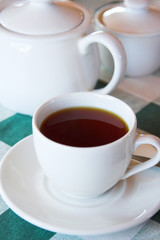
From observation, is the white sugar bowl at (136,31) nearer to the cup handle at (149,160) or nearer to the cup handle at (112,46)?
the cup handle at (112,46)

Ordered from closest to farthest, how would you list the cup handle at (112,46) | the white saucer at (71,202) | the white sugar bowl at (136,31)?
1. the white saucer at (71,202)
2. the cup handle at (112,46)
3. the white sugar bowl at (136,31)

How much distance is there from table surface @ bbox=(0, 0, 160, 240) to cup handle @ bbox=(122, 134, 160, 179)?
0.18ft

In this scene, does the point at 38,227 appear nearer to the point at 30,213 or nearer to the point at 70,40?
the point at 30,213

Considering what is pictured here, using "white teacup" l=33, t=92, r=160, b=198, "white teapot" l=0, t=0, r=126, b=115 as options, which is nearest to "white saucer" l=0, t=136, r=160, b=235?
"white teacup" l=33, t=92, r=160, b=198

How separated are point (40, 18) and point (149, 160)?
0.28m

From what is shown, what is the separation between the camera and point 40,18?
586 mm

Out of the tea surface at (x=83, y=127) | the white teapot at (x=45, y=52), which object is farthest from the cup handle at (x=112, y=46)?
the tea surface at (x=83, y=127)

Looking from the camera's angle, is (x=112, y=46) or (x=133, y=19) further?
(x=133, y=19)

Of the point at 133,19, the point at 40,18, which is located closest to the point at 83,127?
the point at 40,18

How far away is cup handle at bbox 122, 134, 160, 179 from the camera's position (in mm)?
432

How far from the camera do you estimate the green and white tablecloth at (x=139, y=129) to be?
42 centimetres

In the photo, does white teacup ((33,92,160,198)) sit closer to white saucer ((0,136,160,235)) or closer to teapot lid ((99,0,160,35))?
white saucer ((0,136,160,235))

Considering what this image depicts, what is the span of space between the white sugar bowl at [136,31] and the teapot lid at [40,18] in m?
0.11

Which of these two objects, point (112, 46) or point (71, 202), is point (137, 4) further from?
point (71, 202)
